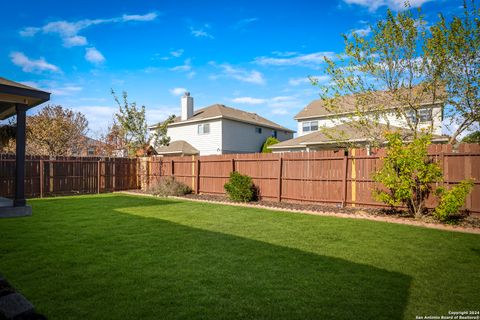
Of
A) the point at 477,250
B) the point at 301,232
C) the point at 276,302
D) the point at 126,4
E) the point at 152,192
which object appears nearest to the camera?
the point at 276,302

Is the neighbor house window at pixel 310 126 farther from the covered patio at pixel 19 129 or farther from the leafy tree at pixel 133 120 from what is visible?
the covered patio at pixel 19 129

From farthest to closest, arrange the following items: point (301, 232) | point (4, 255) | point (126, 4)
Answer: point (126, 4) < point (301, 232) < point (4, 255)

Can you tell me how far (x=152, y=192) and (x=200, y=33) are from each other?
9603 mm

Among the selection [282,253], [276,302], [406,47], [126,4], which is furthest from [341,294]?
[126,4]

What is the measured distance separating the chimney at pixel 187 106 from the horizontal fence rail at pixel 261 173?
1104 cm

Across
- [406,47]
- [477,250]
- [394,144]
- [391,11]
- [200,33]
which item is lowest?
[477,250]

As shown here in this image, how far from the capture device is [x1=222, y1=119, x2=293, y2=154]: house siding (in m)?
28.2

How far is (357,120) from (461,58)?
6065 millimetres

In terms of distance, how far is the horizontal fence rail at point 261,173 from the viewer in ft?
30.8

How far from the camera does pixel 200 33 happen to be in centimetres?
1619

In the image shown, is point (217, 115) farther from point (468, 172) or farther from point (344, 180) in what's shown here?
point (468, 172)

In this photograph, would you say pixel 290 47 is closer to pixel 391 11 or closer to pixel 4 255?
pixel 391 11

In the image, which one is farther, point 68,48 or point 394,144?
point 68,48

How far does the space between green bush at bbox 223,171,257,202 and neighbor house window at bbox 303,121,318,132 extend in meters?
14.7
